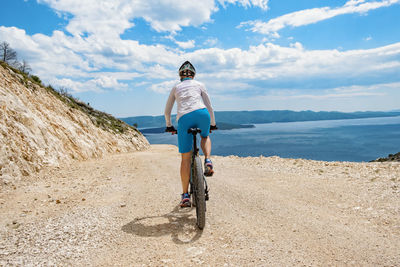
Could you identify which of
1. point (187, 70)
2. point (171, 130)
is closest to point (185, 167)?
point (171, 130)

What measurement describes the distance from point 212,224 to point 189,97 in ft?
7.85

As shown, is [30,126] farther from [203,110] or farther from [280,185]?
[280,185]

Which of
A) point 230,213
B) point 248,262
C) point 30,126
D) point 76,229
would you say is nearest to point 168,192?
point 230,213

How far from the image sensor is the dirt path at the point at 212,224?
128 inches

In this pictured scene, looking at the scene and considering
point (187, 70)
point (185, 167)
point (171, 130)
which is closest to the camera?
point (185, 167)

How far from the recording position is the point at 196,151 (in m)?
4.55

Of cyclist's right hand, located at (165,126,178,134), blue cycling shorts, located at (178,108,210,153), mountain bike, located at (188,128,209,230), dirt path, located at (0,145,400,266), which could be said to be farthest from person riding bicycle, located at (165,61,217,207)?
dirt path, located at (0,145,400,266)

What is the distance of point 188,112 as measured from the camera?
442cm

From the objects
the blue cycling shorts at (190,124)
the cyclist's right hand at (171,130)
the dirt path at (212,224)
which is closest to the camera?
the dirt path at (212,224)

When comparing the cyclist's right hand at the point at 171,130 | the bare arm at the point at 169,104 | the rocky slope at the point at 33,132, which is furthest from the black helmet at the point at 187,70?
the rocky slope at the point at 33,132

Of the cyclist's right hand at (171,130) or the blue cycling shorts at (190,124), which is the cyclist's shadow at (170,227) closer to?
the blue cycling shorts at (190,124)

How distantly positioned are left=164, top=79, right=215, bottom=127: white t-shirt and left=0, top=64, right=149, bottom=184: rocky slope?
20.6 ft

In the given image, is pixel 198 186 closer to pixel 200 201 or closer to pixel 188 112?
pixel 200 201

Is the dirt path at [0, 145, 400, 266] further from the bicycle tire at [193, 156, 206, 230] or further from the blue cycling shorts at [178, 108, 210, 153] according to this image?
the blue cycling shorts at [178, 108, 210, 153]
